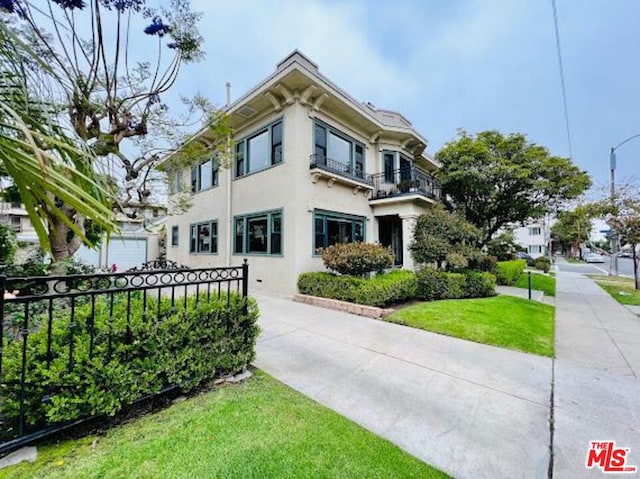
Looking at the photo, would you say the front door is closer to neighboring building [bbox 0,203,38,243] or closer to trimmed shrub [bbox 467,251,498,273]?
trimmed shrub [bbox 467,251,498,273]

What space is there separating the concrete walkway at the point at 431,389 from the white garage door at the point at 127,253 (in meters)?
15.0

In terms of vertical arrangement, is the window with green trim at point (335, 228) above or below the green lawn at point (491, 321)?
above

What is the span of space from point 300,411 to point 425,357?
8.26ft

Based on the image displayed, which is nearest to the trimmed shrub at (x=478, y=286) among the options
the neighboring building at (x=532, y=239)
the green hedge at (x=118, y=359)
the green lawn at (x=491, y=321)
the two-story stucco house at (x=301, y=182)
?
the green lawn at (x=491, y=321)

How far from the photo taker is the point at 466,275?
10109 millimetres

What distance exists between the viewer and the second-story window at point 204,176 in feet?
43.2

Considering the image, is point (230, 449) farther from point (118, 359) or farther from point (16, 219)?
point (16, 219)

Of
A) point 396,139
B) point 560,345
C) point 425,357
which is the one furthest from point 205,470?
point 396,139

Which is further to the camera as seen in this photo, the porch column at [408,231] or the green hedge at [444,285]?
the porch column at [408,231]

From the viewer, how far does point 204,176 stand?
14.0 meters

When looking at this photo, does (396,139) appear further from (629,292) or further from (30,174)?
(30,174)

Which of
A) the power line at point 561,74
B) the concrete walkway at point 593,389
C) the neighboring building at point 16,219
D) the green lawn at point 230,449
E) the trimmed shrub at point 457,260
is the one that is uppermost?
the power line at point 561,74

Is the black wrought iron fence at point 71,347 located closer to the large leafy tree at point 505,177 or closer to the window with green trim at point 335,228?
the window with green trim at point 335,228

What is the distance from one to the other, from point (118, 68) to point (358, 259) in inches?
288
